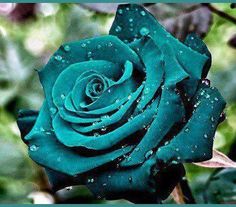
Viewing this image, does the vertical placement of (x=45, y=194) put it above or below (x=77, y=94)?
below

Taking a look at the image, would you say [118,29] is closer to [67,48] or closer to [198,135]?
[67,48]

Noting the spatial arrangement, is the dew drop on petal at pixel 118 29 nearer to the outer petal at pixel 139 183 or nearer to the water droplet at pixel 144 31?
the water droplet at pixel 144 31

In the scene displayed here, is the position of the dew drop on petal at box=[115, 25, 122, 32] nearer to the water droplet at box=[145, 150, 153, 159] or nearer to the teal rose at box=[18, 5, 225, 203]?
the teal rose at box=[18, 5, 225, 203]

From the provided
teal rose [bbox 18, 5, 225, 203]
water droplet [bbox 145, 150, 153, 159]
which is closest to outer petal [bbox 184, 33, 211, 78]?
teal rose [bbox 18, 5, 225, 203]

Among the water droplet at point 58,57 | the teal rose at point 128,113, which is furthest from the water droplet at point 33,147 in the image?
the water droplet at point 58,57

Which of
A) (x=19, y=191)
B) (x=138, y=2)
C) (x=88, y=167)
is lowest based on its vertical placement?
(x=19, y=191)

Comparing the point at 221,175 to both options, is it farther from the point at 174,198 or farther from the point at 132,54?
the point at 132,54

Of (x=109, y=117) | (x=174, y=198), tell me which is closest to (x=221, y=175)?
(x=174, y=198)

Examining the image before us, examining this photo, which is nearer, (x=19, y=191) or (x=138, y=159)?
(x=138, y=159)

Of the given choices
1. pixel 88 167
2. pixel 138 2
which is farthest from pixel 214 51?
pixel 88 167
